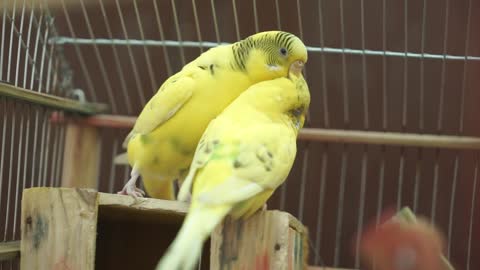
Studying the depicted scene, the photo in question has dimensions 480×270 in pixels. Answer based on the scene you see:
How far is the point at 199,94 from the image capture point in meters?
1.13

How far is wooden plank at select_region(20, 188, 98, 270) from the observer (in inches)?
38.5

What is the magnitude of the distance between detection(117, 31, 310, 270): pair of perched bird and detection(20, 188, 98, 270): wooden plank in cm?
13

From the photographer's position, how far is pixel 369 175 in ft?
5.25

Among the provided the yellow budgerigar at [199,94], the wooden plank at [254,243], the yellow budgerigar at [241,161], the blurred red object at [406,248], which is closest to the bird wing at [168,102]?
the yellow budgerigar at [199,94]

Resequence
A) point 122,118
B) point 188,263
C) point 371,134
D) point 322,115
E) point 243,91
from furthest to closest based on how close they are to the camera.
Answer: point 322,115 < point 122,118 < point 371,134 < point 243,91 < point 188,263

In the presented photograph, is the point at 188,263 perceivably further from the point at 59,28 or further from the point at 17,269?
the point at 59,28

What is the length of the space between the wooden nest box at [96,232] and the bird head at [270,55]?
233mm

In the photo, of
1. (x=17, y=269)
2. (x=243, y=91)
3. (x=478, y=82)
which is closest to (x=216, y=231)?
(x=243, y=91)

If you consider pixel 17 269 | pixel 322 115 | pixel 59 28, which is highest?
pixel 59 28

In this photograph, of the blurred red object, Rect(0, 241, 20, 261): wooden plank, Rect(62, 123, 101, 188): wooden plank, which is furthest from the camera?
Rect(62, 123, 101, 188): wooden plank

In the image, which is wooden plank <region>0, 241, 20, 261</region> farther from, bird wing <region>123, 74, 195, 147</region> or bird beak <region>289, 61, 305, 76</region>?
bird beak <region>289, 61, 305, 76</region>

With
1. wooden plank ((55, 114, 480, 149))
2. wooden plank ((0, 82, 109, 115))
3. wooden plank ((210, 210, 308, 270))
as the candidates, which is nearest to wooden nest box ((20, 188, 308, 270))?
wooden plank ((210, 210, 308, 270))

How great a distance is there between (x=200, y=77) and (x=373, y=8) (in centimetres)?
54

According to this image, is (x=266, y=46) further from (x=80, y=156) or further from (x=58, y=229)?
(x=80, y=156)
